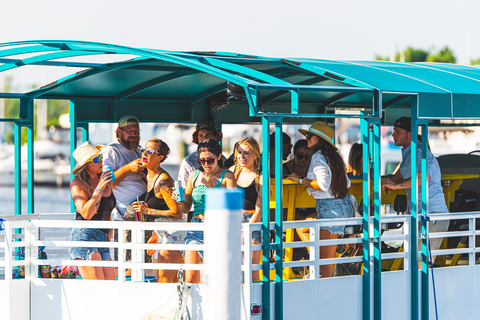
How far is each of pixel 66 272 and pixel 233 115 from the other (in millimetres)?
4422

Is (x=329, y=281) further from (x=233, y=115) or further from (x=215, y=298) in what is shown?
(x=233, y=115)

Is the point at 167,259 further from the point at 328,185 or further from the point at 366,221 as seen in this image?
the point at 366,221

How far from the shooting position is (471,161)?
11.9 m

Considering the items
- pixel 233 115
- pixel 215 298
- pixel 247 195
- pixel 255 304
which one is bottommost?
pixel 255 304

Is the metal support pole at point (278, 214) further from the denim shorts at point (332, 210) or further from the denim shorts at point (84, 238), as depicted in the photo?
the denim shorts at point (84, 238)

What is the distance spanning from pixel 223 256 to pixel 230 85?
169 inches

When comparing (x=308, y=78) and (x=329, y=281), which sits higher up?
(x=308, y=78)

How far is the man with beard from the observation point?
8587 millimetres

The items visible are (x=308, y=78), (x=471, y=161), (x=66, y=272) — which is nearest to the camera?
(x=66, y=272)

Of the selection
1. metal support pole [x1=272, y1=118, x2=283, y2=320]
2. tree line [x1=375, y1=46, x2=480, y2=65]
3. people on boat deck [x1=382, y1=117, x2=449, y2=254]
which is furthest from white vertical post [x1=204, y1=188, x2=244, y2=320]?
tree line [x1=375, y1=46, x2=480, y2=65]

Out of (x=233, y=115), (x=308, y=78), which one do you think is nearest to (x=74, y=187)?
(x=308, y=78)

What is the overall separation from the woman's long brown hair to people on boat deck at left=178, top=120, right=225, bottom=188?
5.05 feet

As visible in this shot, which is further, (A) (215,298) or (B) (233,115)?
(B) (233,115)

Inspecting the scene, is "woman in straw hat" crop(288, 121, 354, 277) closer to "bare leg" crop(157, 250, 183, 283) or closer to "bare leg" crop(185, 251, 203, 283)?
"bare leg" crop(185, 251, 203, 283)
